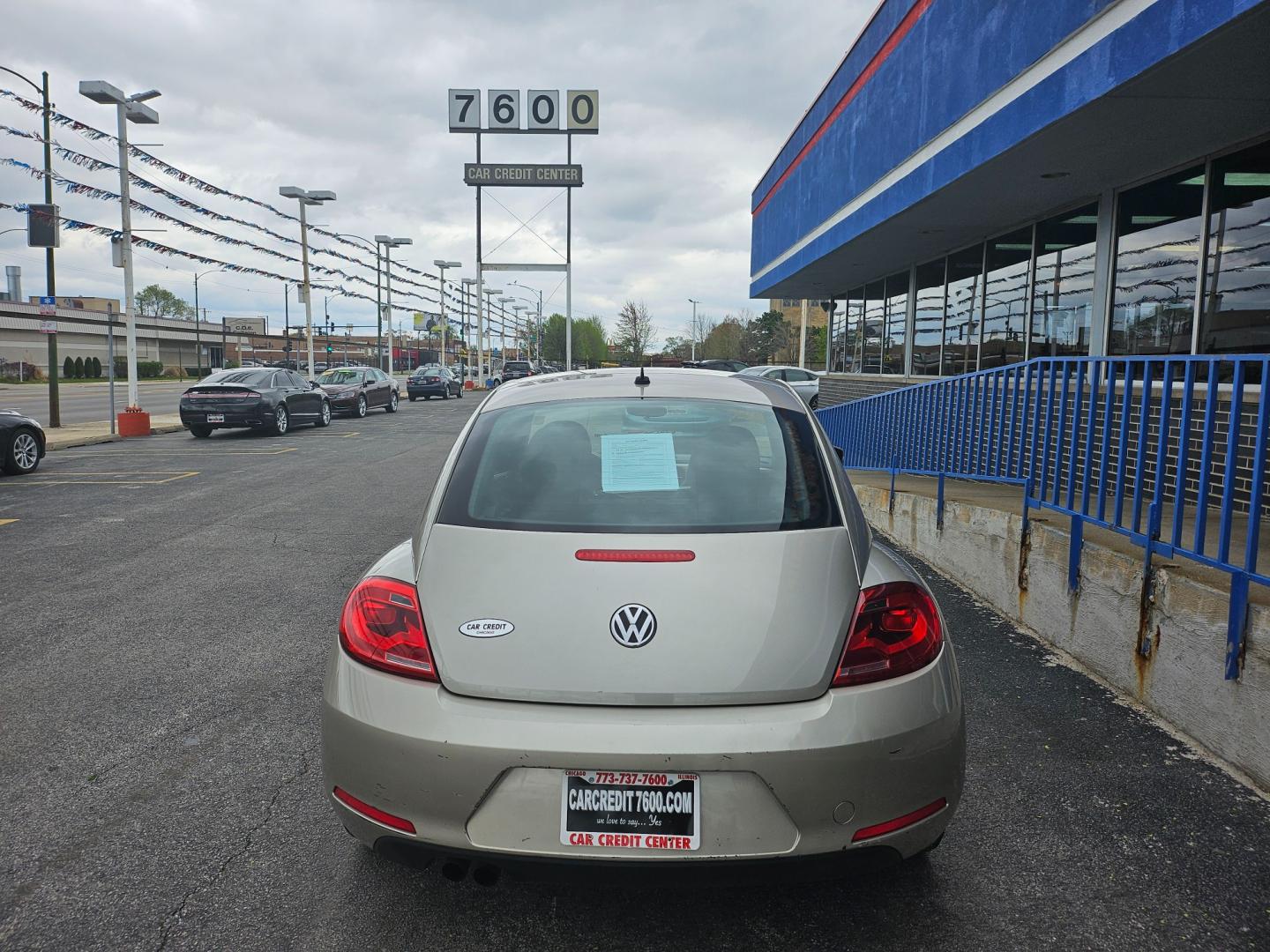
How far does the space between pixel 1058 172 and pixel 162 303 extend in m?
153

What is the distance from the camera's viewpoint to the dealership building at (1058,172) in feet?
21.8

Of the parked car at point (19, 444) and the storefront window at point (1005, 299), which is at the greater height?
the storefront window at point (1005, 299)

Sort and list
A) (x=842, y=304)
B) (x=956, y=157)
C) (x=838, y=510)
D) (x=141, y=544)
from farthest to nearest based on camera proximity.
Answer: (x=842, y=304), (x=956, y=157), (x=141, y=544), (x=838, y=510)

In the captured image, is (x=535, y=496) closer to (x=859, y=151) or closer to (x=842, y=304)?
(x=859, y=151)

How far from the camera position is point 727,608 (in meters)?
2.33

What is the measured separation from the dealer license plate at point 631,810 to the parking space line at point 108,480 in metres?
11.8

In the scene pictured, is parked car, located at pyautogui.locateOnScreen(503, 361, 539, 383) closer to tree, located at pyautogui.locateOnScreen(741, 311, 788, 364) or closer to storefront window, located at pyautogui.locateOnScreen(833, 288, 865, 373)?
storefront window, located at pyautogui.locateOnScreen(833, 288, 865, 373)

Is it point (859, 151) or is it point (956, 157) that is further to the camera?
point (859, 151)

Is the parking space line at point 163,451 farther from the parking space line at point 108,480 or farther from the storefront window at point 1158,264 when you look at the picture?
the storefront window at point 1158,264

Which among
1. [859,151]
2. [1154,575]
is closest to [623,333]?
[859,151]

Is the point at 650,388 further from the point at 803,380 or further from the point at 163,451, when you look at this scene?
the point at 803,380

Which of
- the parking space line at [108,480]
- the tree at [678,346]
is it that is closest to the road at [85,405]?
the parking space line at [108,480]

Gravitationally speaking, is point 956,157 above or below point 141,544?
above

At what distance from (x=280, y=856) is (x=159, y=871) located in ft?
1.16
